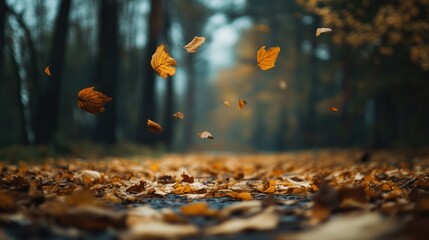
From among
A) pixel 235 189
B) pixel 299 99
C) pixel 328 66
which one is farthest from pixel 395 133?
pixel 235 189

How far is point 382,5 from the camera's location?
33.7ft

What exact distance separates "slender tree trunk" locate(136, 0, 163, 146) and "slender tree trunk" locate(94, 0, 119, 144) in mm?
2174

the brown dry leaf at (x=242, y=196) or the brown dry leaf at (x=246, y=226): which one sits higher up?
the brown dry leaf at (x=246, y=226)

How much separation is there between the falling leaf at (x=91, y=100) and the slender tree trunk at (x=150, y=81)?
38.9 ft

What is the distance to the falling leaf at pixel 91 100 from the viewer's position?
329 centimetres

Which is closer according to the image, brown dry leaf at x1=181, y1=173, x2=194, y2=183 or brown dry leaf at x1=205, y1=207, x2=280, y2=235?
brown dry leaf at x1=205, y1=207, x2=280, y2=235

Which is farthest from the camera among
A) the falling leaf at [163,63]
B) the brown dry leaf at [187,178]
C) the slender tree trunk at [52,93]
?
the slender tree trunk at [52,93]

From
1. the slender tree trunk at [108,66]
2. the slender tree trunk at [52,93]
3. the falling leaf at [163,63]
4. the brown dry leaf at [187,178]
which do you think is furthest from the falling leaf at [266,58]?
the slender tree trunk at [108,66]

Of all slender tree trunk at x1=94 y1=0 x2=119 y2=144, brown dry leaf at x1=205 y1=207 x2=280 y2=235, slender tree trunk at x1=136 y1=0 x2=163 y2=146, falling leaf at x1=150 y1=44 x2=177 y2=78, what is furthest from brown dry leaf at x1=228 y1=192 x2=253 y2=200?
slender tree trunk at x1=136 y1=0 x2=163 y2=146

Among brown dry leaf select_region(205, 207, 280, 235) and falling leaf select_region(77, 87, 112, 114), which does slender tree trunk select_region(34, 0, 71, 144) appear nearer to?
falling leaf select_region(77, 87, 112, 114)

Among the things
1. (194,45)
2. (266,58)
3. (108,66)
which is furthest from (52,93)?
Result: (266,58)

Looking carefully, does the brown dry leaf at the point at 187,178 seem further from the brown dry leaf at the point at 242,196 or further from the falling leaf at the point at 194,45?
the falling leaf at the point at 194,45

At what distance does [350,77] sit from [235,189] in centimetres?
1770

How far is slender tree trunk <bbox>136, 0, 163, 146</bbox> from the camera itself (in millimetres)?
15227
